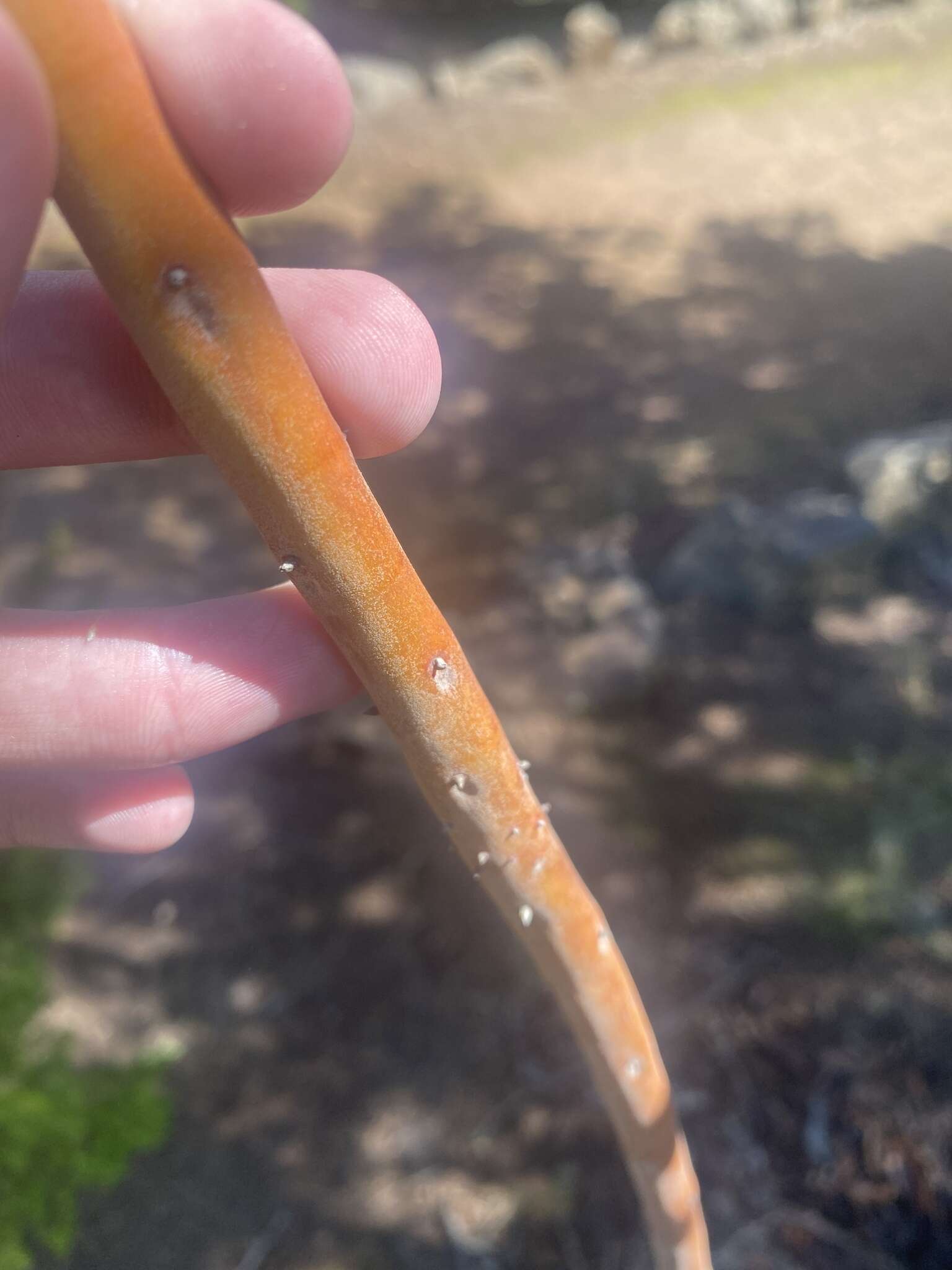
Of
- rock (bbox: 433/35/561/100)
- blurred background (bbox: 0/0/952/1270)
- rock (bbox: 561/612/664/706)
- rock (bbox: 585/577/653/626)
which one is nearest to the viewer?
blurred background (bbox: 0/0/952/1270)

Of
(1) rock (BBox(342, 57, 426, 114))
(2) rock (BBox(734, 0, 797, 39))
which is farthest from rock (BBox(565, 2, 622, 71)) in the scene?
(1) rock (BBox(342, 57, 426, 114))

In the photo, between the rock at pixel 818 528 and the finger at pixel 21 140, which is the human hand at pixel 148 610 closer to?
the finger at pixel 21 140

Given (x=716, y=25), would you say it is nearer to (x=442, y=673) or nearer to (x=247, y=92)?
(x=247, y=92)

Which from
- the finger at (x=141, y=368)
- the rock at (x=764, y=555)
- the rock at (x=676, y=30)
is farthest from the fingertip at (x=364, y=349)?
the rock at (x=676, y=30)

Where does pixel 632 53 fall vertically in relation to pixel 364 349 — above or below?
below

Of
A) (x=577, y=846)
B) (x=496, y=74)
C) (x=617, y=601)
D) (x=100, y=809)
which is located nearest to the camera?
(x=100, y=809)

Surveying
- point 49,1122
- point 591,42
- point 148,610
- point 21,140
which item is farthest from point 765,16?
point 49,1122

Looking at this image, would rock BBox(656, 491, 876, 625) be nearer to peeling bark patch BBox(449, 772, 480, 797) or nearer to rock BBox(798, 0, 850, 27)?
peeling bark patch BBox(449, 772, 480, 797)
